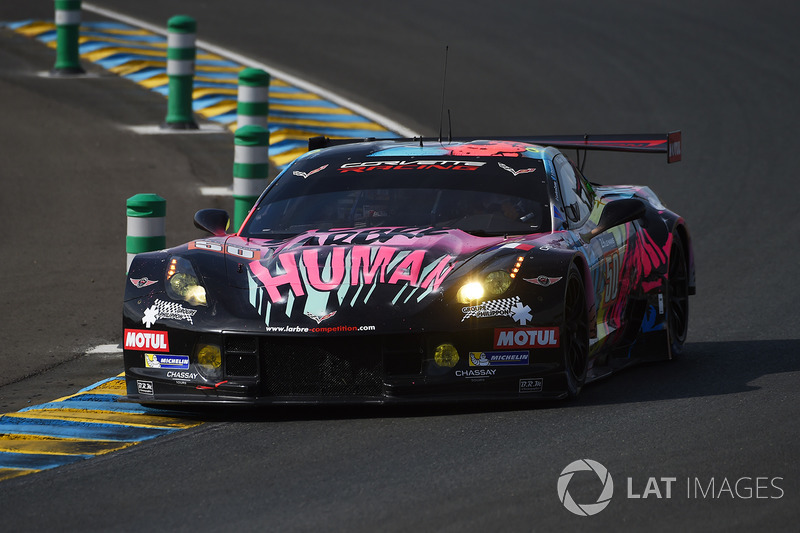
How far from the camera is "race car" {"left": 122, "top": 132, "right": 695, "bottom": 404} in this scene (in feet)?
21.4

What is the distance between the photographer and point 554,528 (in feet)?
16.3

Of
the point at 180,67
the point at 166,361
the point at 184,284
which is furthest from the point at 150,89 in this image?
the point at 166,361

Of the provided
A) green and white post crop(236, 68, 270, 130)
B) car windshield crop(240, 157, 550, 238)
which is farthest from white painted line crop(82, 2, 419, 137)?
car windshield crop(240, 157, 550, 238)

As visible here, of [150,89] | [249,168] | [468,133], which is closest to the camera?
[249,168]

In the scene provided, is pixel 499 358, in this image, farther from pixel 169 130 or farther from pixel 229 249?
pixel 169 130

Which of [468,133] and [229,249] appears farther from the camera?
[468,133]

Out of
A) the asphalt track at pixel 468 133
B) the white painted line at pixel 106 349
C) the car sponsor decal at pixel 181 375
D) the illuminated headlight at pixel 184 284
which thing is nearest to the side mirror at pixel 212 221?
the illuminated headlight at pixel 184 284

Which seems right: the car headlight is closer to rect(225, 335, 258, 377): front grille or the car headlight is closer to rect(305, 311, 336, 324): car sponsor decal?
rect(305, 311, 336, 324): car sponsor decal

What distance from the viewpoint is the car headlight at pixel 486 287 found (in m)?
6.58

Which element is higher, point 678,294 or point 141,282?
point 141,282

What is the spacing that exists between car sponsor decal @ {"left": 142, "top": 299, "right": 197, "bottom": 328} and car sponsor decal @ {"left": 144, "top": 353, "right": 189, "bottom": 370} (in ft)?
0.48

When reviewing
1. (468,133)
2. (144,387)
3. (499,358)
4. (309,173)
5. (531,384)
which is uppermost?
(468,133)

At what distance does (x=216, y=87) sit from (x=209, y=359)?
34.4 feet

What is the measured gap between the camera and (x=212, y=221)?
8016mm
